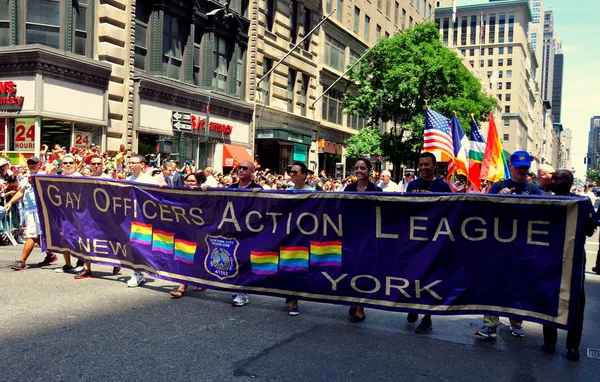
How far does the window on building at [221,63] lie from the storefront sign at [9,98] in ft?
33.6

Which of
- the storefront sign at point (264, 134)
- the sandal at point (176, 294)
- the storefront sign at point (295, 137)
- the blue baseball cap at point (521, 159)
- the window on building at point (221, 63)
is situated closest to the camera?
the blue baseball cap at point (521, 159)

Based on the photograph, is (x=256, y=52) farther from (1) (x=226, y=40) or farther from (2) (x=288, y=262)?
(2) (x=288, y=262)

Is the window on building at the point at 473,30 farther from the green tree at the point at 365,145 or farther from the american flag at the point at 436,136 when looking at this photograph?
the american flag at the point at 436,136

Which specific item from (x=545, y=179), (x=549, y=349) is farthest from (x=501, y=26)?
(x=549, y=349)

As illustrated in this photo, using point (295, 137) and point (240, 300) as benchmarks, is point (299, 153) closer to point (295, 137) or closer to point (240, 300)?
point (295, 137)

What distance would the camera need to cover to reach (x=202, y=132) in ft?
81.1

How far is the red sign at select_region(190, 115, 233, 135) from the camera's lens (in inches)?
941

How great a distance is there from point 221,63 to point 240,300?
69.7ft

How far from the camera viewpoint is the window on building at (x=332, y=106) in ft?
123

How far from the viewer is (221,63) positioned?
26.5 metres

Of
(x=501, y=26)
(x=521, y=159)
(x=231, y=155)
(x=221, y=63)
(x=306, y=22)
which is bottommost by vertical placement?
(x=521, y=159)

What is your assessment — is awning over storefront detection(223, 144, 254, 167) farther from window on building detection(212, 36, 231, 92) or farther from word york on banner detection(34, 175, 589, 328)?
word york on banner detection(34, 175, 589, 328)

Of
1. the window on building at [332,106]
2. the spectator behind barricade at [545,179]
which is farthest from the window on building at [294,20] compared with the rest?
the spectator behind barricade at [545,179]

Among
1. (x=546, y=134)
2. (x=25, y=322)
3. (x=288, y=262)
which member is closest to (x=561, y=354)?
(x=288, y=262)
